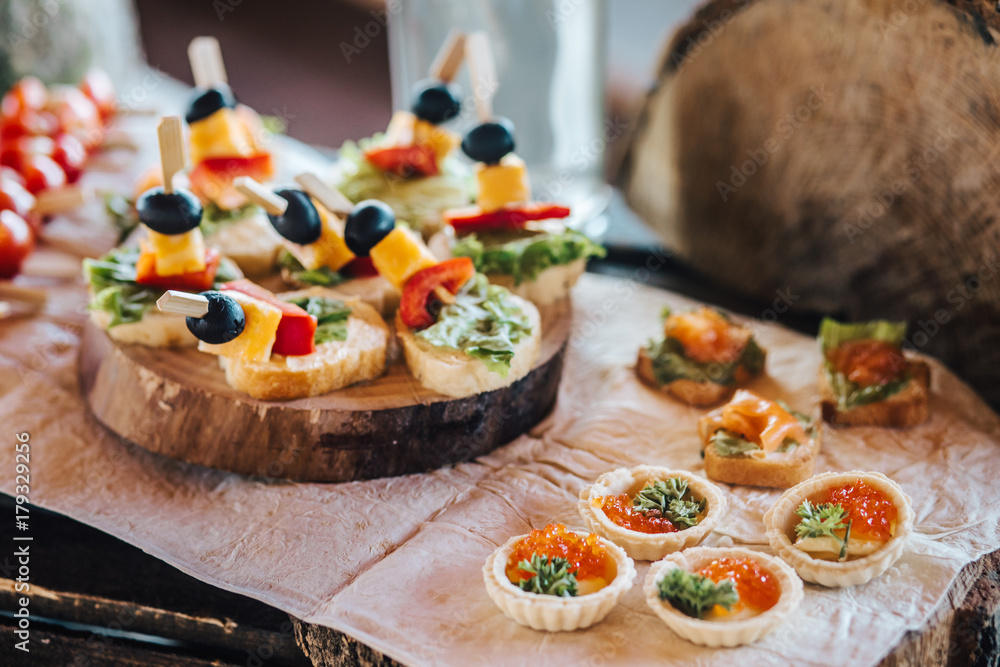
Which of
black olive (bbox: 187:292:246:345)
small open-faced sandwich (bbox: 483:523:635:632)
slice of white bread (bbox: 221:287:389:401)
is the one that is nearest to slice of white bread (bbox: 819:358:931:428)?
small open-faced sandwich (bbox: 483:523:635:632)

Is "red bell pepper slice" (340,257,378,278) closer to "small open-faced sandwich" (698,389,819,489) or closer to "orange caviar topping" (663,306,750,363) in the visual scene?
"orange caviar topping" (663,306,750,363)

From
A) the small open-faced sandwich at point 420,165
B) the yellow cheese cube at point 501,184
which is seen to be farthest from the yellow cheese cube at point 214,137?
the yellow cheese cube at point 501,184

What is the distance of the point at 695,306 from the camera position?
4.39 m

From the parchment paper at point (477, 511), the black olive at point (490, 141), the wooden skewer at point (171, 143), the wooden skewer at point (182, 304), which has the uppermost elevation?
the wooden skewer at point (171, 143)

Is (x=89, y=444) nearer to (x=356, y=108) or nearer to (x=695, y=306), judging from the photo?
(x=695, y=306)

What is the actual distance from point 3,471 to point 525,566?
202 cm

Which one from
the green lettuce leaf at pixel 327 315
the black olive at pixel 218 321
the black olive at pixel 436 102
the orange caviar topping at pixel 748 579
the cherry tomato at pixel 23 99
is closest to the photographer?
the orange caviar topping at pixel 748 579

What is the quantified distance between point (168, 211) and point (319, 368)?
2.67ft

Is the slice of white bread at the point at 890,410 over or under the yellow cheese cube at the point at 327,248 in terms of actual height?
under

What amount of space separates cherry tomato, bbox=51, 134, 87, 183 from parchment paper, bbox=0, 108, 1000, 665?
57.6 inches

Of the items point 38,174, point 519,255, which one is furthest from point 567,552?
point 38,174

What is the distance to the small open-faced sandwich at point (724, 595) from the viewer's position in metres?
2.28

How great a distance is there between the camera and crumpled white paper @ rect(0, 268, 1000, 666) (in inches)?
93.4

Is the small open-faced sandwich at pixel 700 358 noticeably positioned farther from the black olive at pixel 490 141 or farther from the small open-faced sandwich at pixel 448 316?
the black olive at pixel 490 141
